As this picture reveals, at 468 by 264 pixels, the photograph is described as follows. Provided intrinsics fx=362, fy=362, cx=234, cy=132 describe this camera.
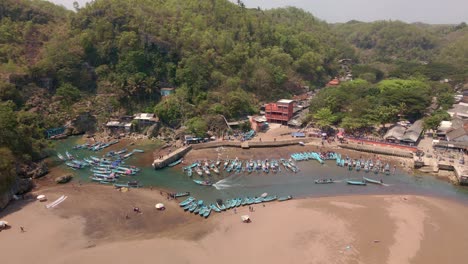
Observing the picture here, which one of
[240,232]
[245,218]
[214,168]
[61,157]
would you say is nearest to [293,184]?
[214,168]

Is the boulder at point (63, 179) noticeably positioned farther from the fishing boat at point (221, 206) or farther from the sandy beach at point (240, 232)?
the fishing boat at point (221, 206)

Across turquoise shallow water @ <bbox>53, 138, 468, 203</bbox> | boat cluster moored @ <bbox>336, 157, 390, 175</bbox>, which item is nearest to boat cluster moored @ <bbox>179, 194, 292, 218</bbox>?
turquoise shallow water @ <bbox>53, 138, 468, 203</bbox>

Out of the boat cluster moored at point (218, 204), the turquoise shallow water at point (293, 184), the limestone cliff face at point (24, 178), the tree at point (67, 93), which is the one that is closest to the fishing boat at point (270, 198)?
the boat cluster moored at point (218, 204)

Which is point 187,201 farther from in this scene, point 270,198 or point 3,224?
point 3,224

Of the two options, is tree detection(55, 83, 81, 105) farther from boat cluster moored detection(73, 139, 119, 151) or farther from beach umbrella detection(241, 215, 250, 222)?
beach umbrella detection(241, 215, 250, 222)

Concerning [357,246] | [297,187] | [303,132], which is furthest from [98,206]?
[303,132]

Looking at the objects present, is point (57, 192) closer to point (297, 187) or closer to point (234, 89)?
point (297, 187)
